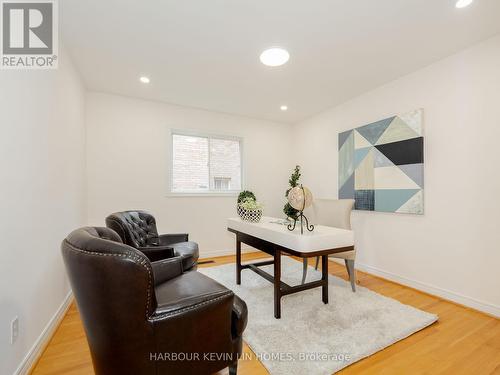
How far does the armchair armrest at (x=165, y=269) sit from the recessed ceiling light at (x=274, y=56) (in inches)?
86.3

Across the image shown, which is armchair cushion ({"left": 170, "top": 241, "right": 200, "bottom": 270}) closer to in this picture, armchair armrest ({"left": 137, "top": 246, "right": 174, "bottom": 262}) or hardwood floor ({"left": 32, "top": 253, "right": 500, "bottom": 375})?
armchair armrest ({"left": 137, "top": 246, "right": 174, "bottom": 262})

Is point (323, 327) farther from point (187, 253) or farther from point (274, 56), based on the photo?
point (274, 56)

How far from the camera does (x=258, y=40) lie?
229 cm

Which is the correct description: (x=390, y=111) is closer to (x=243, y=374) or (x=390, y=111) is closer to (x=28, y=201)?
(x=243, y=374)

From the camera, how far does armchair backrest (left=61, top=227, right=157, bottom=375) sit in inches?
37.6

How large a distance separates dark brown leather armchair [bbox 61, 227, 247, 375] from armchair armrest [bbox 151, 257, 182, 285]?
1.96 ft

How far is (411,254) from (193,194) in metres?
3.27

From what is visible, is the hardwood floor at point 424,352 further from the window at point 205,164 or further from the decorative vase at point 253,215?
the window at point 205,164

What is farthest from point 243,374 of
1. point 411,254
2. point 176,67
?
point 176,67

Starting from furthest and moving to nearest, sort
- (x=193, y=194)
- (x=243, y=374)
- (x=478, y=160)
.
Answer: (x=193, y=194), (x=478, y=160), (x=243, y=374)

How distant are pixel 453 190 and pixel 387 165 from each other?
75 cm

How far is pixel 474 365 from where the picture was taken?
5.24 feet

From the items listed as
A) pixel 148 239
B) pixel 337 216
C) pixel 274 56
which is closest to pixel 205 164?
pixel 148 239

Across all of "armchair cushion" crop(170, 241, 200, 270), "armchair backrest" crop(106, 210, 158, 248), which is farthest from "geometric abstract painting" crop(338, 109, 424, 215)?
"armchair backrest" crop(106, 210, 158, 248)
